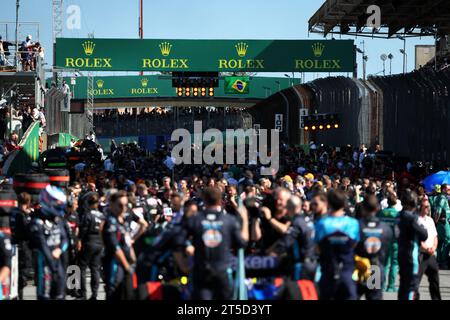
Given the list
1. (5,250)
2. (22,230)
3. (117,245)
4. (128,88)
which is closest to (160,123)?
(128,88)

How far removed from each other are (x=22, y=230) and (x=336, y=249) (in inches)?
148

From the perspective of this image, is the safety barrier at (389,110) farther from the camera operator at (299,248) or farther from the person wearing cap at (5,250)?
the person wearing cap at (5,250)

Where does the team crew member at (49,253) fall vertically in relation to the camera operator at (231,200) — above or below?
below

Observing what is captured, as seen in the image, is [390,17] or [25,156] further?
[390,17]

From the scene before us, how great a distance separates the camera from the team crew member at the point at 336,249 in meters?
10.7

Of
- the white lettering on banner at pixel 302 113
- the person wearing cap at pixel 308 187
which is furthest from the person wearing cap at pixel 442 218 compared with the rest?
the white lettering on banner at pixel 302 113

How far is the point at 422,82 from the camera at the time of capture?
30.6 meters

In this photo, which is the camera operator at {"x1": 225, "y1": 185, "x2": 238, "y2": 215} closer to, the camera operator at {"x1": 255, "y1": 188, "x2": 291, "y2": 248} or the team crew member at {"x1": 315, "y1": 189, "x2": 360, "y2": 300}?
the camera operator at {"x1": 255, "y1": 188, "x2": 291, "y2": 248}

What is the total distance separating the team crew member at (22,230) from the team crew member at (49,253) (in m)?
0.22

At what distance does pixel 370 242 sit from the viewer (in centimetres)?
1125

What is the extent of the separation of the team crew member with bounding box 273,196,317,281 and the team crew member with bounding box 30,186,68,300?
8.13 feet

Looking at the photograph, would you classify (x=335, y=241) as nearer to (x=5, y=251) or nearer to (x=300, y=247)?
(x=300, y=247)
